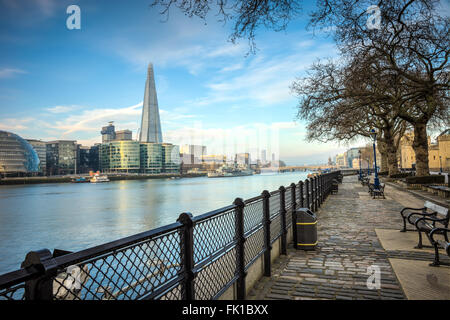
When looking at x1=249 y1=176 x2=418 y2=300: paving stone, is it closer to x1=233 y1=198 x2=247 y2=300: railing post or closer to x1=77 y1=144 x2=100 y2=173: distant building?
x1=233 y1=198 x2=247 y2=300: railing post

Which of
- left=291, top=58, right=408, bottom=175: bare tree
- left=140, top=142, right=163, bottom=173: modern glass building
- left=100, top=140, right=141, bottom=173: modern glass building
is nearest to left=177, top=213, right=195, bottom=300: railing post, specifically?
left=291, top=58, right=408, bottom=175: bare tree

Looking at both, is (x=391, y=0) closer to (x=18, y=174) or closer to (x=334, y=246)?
(x=334, y=246)

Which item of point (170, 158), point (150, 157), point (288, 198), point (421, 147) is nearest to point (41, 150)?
point (150, 157)

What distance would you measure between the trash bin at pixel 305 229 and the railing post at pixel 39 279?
6.17 metres

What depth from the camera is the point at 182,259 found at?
3.03 m

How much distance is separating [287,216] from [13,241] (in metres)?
27.3

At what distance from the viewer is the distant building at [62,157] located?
182m

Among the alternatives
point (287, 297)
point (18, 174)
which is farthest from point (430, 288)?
point (18, 174)

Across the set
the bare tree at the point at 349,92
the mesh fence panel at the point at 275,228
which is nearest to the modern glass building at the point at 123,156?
the bare tree at the point at 349,92

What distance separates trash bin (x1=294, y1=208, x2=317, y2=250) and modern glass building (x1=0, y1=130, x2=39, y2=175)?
513 feet

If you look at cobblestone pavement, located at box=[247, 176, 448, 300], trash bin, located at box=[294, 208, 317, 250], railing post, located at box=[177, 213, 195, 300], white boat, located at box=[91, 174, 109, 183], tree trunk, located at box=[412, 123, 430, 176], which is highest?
tree trunk, located at box=[412, 123, 430, 176]

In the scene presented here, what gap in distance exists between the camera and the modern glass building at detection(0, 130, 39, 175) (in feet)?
428

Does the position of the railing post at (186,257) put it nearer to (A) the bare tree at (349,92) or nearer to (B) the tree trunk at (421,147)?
(A) the bare tree at (349,92)

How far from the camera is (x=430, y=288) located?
4.62m
